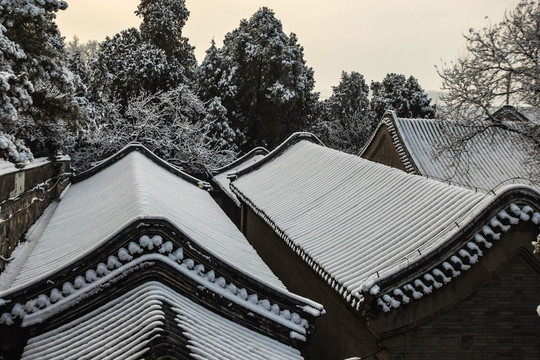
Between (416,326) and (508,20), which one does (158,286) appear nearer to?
(416,326)

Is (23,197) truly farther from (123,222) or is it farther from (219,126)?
(219,126)

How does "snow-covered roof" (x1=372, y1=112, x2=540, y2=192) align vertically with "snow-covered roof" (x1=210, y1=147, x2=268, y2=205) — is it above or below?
below

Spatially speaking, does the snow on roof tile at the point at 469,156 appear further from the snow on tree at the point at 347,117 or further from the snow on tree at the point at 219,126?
the snow on tree at the point at 347,117

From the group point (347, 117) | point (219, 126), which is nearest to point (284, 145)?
point (219, 126)

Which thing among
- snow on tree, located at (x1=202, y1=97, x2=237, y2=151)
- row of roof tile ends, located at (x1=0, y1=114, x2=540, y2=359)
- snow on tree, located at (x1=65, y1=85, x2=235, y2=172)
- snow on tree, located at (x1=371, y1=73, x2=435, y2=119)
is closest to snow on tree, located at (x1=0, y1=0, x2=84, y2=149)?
row of roof tile ends, located at (x1=0, y1=114, x2=540, y2=359)

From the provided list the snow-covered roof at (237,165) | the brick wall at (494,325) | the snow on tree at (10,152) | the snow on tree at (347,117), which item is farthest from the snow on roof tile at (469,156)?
the snow on tree at (347,117)

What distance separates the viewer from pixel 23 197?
10.4m

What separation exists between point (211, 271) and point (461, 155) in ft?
52.9

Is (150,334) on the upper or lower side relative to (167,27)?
lower

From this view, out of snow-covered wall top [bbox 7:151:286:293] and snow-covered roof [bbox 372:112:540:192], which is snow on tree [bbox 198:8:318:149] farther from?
snow-covered wall top [bbox 7:151:286:293]

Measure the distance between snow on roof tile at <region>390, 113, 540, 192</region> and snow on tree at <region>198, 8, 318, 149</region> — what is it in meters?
16.1

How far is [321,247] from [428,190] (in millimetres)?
2496

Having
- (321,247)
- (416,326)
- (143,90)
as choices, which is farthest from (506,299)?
(143,90)

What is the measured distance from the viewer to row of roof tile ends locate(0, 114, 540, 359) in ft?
19.1
